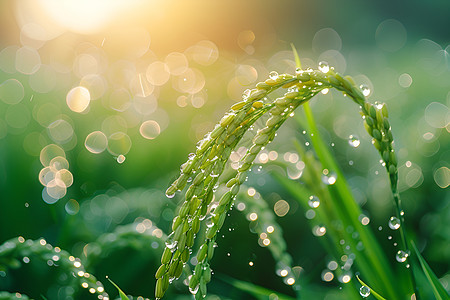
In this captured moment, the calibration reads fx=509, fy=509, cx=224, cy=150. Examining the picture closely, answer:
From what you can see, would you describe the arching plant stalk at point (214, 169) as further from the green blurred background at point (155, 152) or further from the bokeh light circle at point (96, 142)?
the bokeh light circle at point (96, 142)

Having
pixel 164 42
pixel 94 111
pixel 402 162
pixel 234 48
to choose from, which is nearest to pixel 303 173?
pixel 402 162

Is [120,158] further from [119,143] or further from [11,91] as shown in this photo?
[11,91]

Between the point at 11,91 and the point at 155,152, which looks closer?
the point at 155,152

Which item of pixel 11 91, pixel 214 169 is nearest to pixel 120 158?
pixel 11 91

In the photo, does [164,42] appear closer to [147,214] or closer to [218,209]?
[147,214]

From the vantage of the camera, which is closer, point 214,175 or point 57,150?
point 214,175

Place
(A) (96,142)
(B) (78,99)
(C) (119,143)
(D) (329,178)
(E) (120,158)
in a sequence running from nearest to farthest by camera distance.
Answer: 1. (D) (329,178)
2. (E) (120,158)
3. (A) (96,142)
4. (C) (119,143)
5. (B) (78,99)

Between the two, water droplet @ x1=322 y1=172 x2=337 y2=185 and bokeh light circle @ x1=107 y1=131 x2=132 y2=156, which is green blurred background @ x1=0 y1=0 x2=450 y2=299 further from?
water droplet @ x1=322 y1=172 x2=337 y2=185

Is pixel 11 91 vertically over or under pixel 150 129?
over

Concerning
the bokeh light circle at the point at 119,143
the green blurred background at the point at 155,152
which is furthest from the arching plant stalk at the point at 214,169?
the bokeh light circle at the point at 119,143


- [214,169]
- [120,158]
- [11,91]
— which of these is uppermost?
[11,91]

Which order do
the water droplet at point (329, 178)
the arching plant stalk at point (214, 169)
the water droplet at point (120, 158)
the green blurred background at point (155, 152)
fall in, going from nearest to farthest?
the arching plant stalk at point (214, 169) → the water droplet at point (329, 178) → the green blurred background at point (155, 152) → the water droplet at point (120, 158)
